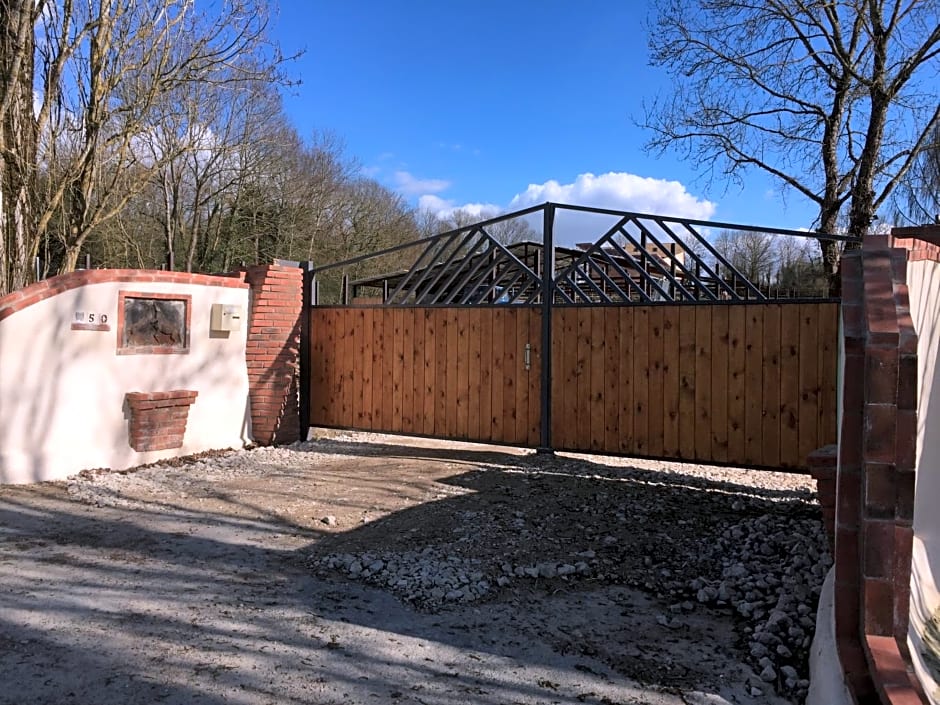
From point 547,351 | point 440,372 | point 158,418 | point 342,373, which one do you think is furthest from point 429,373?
point 158,418

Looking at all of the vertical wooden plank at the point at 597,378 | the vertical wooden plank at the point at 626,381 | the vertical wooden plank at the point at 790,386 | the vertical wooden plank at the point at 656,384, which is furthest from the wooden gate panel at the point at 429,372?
the vertical wooden plank at the point at 790,386

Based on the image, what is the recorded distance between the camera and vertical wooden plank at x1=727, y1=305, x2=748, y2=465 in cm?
656

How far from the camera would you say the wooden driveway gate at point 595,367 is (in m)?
6.40

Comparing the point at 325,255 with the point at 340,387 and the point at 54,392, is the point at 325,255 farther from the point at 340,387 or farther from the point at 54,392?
the point at 54,392

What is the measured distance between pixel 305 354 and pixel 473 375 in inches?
93.9

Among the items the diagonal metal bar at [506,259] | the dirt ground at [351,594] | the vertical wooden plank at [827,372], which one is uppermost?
the diagonal metal bar at [506,259]

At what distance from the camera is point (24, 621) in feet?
11.1

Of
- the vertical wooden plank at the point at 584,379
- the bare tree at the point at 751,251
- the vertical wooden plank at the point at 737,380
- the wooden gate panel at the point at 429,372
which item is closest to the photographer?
the vertical wooden plank at the point at 737,380

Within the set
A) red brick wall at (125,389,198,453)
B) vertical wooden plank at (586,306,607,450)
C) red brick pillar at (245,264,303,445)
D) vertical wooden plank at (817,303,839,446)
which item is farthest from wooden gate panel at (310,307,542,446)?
vertical wooden plank at (817,303,839,446)

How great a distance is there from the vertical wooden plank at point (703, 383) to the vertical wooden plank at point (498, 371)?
2088 mm

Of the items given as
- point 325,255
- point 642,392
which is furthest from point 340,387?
point 325,255

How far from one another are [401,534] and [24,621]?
7.48ft

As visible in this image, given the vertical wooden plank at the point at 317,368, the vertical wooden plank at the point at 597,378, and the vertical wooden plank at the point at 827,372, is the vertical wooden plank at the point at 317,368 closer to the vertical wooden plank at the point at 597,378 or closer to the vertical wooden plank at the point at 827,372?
the vertical wooden plank at the point at 597,378

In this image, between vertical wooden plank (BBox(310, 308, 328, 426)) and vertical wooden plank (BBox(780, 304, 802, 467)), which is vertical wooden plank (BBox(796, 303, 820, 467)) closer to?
vertical wooden plank (BBox(780, 304, 802, 467))
